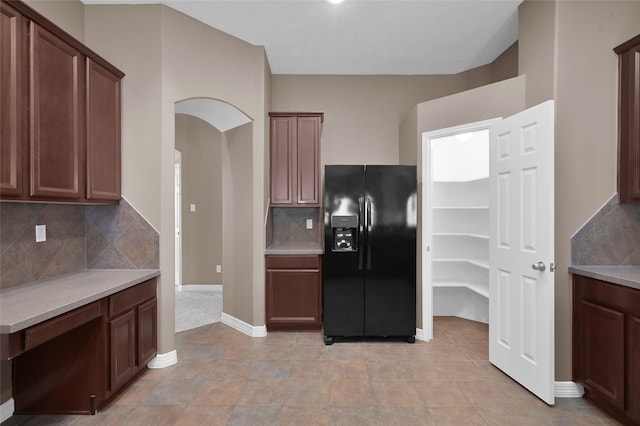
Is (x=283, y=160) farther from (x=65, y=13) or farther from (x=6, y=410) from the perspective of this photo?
(x=6, y=410)

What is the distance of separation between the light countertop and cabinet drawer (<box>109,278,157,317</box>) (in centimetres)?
120

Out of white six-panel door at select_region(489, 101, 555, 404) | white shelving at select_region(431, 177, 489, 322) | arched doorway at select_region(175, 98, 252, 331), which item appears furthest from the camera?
arched doorway at select_region(175, 98, 252, 331)

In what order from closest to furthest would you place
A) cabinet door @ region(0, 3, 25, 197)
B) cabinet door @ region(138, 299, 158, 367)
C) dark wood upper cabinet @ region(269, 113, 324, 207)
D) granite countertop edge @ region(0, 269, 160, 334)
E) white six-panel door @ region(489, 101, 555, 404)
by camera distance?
1. granite countertop edge @ region(0, 269, 160, 334)
2. cabinet door @ region(0, 3, 25, 197)
3. white six-panel door @ region(489, 101, 555, 404)
4. cabinet door @ region(138, 299, 158, 367)
5. dark wood upper cabinet @ region(269, 113, 324, 207)

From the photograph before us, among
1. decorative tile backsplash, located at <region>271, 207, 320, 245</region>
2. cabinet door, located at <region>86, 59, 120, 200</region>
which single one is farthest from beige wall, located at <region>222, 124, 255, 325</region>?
cabinet door, located at <region>86, 59, 120, 200</region>

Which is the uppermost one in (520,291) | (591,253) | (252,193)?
(252,193)

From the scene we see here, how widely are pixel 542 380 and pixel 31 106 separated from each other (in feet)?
12.2

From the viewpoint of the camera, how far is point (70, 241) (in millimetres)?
2586

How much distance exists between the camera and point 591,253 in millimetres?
2420

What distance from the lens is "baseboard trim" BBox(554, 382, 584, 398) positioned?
238 cm

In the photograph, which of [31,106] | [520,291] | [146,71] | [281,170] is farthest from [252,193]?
[520,291]

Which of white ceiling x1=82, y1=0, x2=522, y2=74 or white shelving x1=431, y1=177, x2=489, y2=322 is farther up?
white ceiling x1=82, y1=0, x2=522, y2=74

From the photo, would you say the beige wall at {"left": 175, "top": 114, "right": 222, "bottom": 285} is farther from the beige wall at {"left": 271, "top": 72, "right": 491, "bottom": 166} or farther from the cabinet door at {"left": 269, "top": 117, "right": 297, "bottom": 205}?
the cabinet door at {"left": 269, "top": 117, "right": 297, "bottom": 205}

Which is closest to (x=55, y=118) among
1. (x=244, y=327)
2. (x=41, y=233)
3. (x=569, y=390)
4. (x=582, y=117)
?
(x=41, y=233)

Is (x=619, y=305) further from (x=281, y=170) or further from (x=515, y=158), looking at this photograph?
(x=281, y=170)
